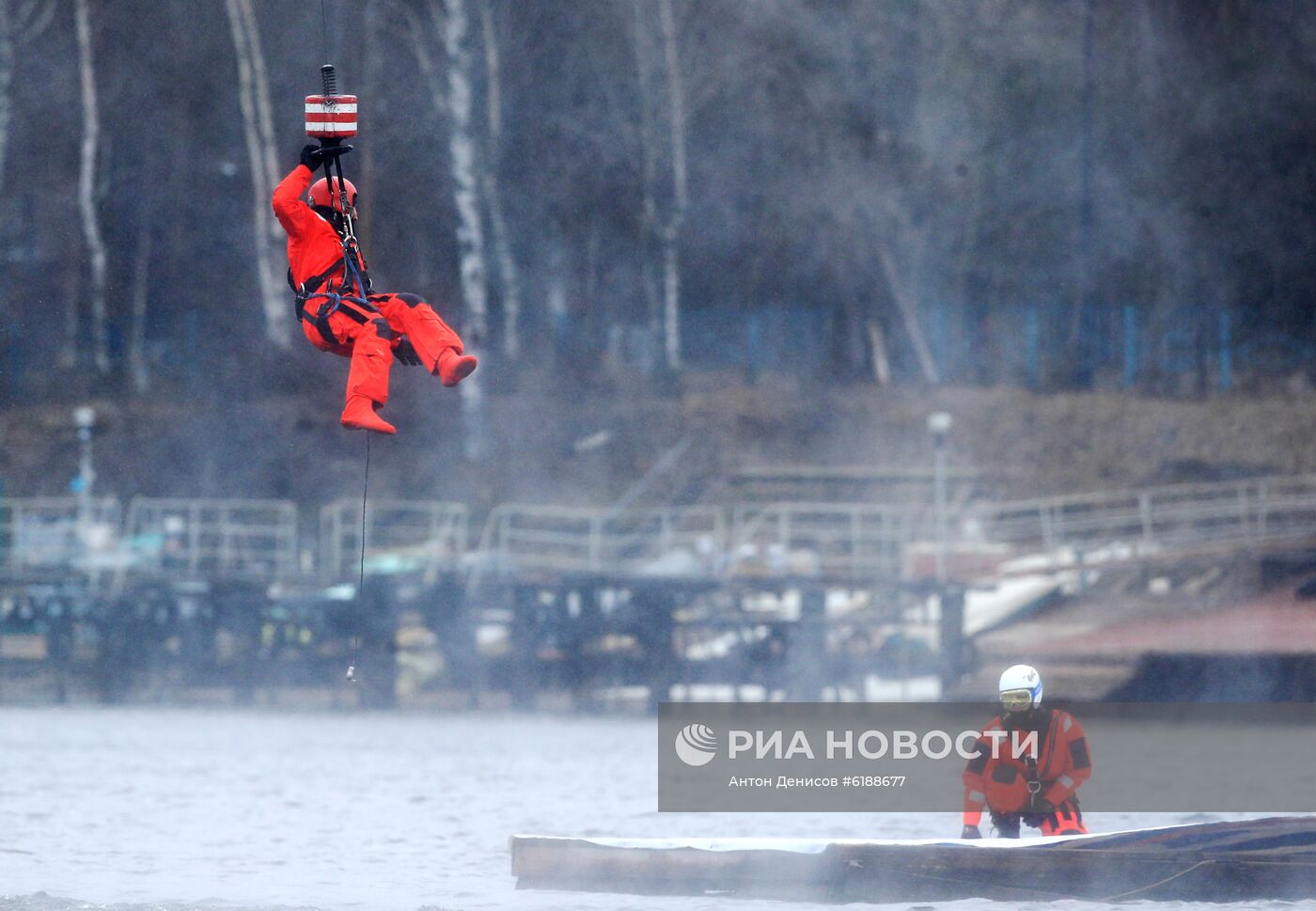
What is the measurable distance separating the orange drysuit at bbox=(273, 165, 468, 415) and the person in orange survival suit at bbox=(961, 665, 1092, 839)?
3478 mm

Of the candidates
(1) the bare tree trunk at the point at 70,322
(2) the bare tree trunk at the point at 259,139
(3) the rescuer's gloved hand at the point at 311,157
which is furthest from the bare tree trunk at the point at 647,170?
(3) the rescuer's gloved hand at the point at 311,157

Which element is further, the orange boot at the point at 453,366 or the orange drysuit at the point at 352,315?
the orange drysuit at the point at 352,315

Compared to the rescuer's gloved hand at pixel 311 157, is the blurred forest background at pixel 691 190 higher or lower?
higher

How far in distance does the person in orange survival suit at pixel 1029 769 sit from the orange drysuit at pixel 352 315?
348cm

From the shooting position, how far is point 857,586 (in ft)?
65.4

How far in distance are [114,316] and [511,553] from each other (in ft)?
25.5

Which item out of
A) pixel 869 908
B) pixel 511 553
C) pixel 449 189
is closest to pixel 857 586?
pixel 511 553

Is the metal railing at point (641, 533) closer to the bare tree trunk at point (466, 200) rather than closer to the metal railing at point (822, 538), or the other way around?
the metal railing at point (822, 538)

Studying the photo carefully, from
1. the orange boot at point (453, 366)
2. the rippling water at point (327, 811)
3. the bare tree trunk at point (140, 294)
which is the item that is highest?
the bare tree trunk at point (140, 294)

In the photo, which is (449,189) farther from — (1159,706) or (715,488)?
(1159,706)

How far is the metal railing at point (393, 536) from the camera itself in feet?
71.2

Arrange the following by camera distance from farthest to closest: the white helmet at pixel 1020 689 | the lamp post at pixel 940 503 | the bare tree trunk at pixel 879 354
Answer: the bare tree trunk at pixel 879 354
the lamp post at pixel 940 503
the white helmet at pixel 1020 689

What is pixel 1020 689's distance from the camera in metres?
9.27

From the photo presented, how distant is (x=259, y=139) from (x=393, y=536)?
6083 mm
